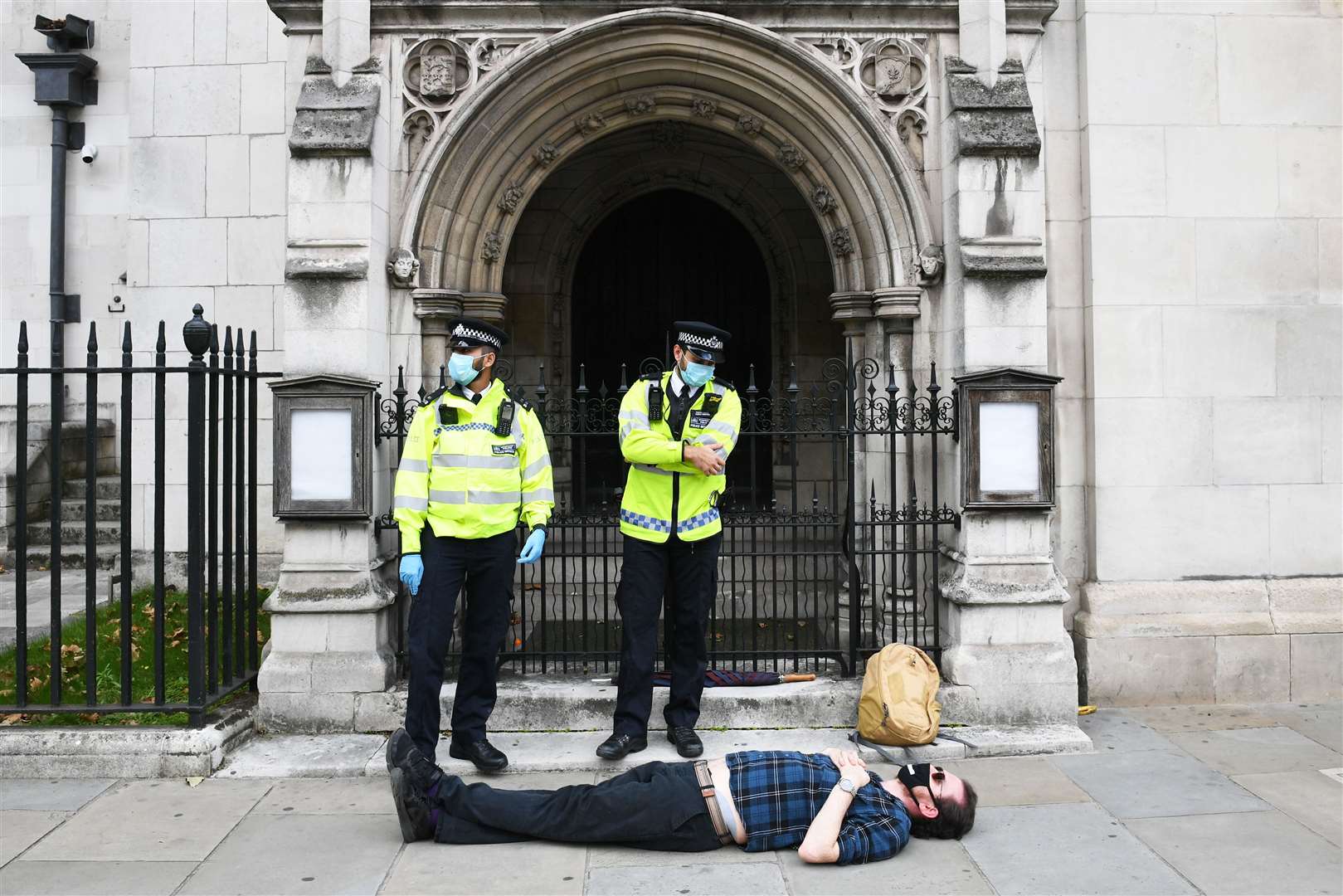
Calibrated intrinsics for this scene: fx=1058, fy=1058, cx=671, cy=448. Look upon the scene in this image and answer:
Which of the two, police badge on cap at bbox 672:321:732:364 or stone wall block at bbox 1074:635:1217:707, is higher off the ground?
police badge on cap at bbox 672:321:732:364

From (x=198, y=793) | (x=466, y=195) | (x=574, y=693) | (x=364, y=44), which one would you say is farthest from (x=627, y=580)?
(x=364, y=44)

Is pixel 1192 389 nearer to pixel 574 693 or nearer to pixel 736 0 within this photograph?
pixel 736 0

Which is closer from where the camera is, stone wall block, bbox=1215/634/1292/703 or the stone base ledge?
the stone base ledge

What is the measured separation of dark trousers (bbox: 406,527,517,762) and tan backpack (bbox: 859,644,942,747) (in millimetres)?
1875

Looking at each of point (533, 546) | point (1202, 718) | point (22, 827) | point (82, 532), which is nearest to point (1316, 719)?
point (1202, 718)

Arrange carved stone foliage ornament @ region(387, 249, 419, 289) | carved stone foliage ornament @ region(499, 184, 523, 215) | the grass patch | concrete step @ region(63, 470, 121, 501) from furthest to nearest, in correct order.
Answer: concrete step @ region(63, 470, 121, 501) → carved stone foliage ornament @ region(499, 184, 523, 215) → carved stone foliage ornament @ region(387, 249, 419, 289) → the grass patch

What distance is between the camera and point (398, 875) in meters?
3.95

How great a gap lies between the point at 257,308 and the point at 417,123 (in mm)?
2474

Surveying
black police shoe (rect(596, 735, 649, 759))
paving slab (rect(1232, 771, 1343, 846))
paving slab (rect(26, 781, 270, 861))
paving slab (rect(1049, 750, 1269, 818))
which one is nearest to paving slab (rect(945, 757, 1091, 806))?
paving slab (rect(1049, 750, 1269, 818))

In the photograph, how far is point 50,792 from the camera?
488 cm

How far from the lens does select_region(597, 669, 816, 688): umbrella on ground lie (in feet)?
19.1

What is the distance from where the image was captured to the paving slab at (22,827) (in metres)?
4.22

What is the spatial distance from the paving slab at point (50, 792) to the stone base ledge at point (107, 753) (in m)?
0.04

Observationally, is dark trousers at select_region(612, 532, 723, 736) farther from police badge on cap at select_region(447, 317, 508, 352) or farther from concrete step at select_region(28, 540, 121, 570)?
concrete step at select_region(28, 540, 121, 570)
